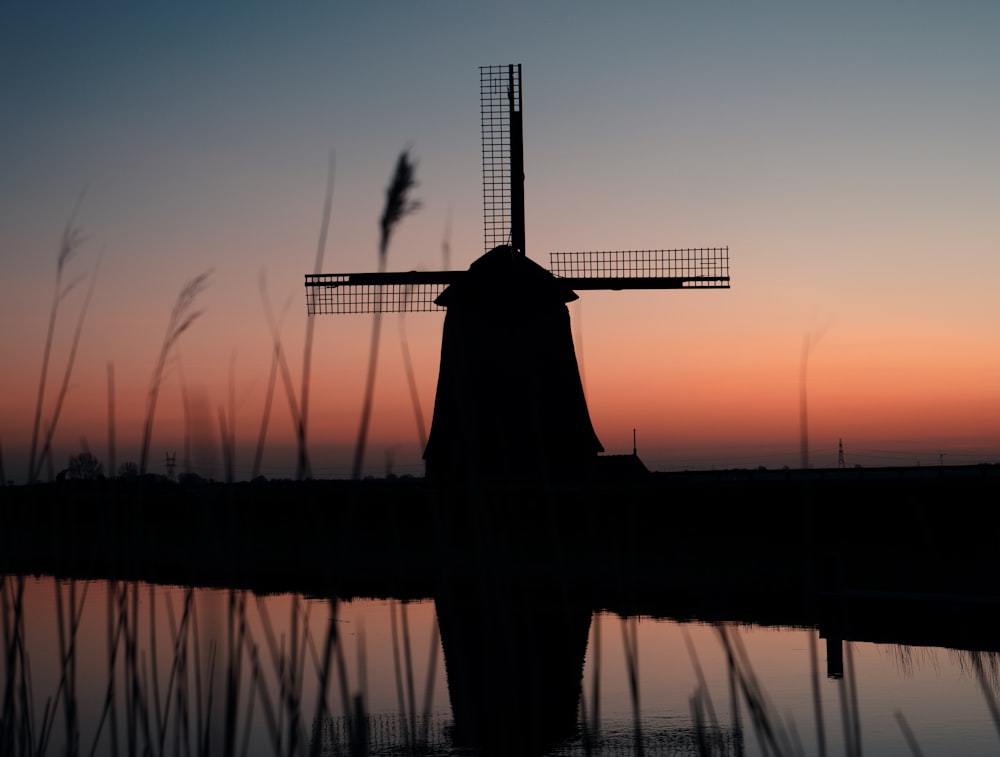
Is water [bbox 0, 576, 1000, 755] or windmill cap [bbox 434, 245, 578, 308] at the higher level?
windmill cap [bbox 434, 245, 578, 308]

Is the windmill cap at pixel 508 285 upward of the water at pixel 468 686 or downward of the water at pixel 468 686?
upward

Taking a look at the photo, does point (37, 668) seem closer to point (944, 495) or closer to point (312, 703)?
point (312, 703)

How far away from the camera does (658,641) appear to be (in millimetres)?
15742

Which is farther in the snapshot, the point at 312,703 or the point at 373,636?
the point at 373,636

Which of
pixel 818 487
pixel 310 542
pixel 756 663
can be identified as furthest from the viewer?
pixel 310 542

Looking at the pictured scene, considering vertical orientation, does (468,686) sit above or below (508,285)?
below

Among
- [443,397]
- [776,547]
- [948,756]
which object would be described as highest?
[443,397]

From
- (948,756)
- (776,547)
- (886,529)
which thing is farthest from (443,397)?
(948,756)

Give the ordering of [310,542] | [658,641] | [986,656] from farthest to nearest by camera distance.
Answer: [310,542], [658,641], [986,656]

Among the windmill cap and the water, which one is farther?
the windmill cap

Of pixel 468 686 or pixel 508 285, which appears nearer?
pixel 468 686

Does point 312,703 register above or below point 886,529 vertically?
below

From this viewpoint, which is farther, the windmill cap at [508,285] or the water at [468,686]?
the windmill cap at [508,285]

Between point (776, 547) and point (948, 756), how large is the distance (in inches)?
515
